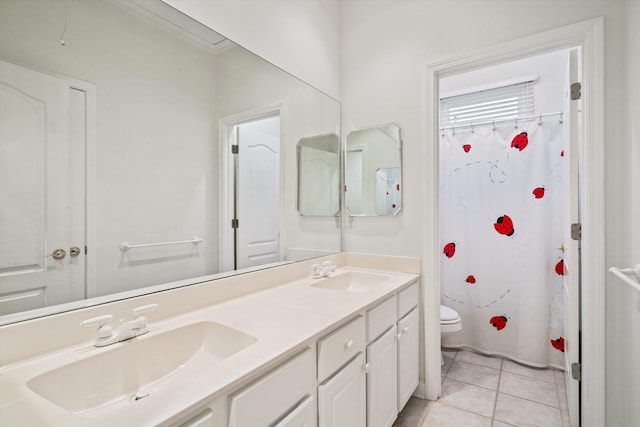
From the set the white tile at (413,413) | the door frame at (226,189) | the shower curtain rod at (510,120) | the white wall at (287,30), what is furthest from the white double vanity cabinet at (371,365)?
the shower curtain rod at (510,120)

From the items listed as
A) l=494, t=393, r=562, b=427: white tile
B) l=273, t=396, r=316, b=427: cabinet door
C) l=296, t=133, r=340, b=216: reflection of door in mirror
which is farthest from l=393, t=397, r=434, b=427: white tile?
l=296, t=133, r=340, b=216: reflection of door in mirror

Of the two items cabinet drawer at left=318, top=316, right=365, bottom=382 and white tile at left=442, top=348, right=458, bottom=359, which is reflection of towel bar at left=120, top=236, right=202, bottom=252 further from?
white tile at left=442, top=348, right=458, bottom=359

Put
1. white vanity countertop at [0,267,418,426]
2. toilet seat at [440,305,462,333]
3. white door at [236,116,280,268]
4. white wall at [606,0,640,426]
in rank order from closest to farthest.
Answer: white vanity countertop at [0,267,418,426]
white wall at [606,0,640,426]
white door at [236,116,280,268]
toilet seat at [440,305,462,333]

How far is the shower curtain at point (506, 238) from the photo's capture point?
2.38m

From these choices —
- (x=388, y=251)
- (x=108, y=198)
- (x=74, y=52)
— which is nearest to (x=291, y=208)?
(x=388, y=251)

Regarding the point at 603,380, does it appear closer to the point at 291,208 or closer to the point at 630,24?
the point at 630,24

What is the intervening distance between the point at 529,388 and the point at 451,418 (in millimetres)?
728

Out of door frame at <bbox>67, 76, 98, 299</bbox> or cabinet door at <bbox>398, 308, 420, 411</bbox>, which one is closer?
door frame at <bbox>67, 76, 98, 299</bbox>

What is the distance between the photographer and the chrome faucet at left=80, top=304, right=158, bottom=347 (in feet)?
2.95

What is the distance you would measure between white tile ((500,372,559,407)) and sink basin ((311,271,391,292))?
3.80 feet

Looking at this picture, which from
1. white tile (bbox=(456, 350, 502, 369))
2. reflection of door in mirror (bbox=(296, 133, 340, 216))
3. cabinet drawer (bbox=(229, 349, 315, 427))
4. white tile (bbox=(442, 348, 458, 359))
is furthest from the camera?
white tile (bbox=(442, 348, 458, 359))

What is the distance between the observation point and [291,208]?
→ 6.21 ft

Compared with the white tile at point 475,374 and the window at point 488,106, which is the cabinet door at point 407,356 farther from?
the window at point 488,106

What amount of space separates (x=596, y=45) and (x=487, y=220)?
4.63ft
